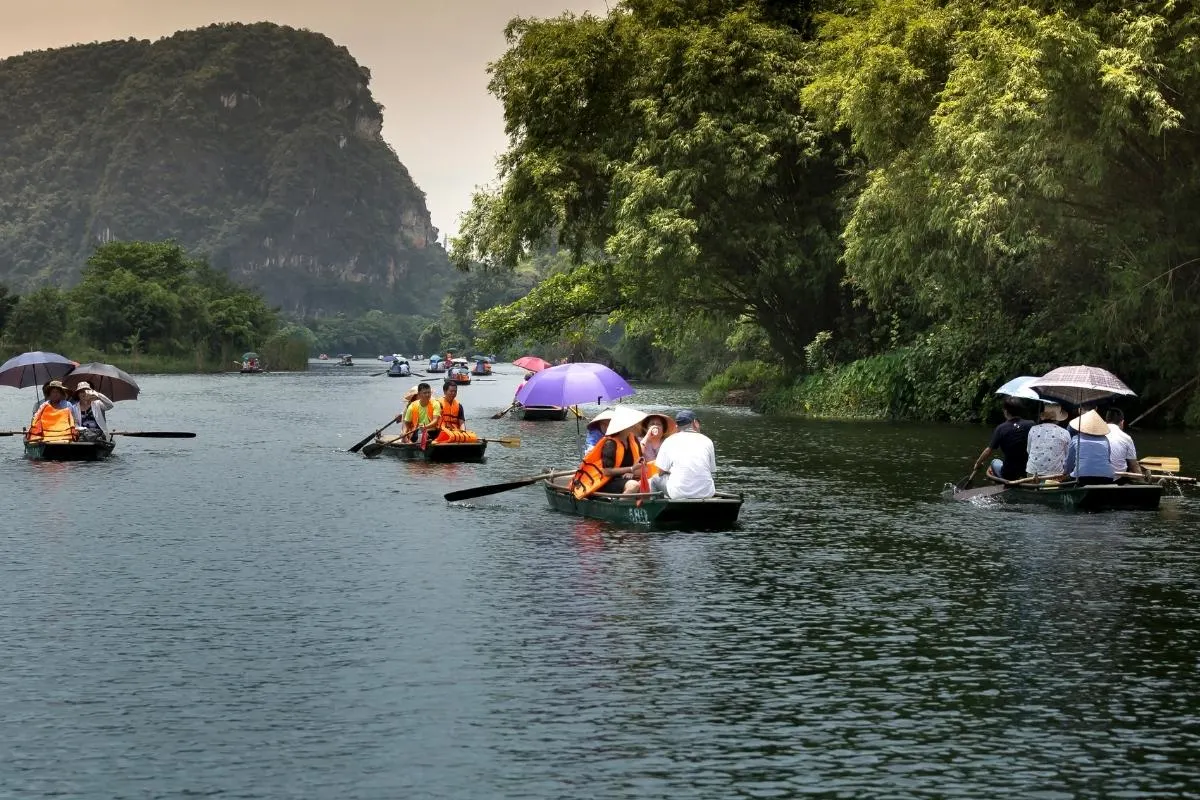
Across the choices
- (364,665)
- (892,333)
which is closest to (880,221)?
(892,333)

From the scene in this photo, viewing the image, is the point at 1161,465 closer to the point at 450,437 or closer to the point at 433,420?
the point at 450,437

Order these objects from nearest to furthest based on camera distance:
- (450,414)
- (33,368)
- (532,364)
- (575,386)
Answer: (575,386) < (450,414) < (33,368) < (532,364)

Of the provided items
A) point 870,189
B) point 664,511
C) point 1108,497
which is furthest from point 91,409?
point 870,189

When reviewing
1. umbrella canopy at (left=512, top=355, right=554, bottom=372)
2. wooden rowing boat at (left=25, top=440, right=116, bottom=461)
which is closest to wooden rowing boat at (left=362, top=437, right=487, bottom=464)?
wooden rowing boat at (left=25, top=440, right=116, bottom=461)

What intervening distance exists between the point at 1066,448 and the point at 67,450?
19618 mm

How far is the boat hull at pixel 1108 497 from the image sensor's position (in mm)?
22797

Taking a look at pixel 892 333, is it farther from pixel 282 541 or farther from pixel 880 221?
pixel 282 541

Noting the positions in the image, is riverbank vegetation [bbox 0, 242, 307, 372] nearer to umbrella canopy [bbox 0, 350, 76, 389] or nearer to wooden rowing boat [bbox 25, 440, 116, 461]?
umbrella canopy [bbox 0, 350, 76, 389]

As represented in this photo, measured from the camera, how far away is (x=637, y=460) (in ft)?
71.0

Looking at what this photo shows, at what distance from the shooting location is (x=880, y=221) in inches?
1722

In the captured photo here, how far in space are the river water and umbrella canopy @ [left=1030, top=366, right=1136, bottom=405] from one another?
6.60ft

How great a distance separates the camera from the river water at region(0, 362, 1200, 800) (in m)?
9.20

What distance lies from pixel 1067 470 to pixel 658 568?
922 cm

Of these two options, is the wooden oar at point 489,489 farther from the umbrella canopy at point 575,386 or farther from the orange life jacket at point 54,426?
the orange life jacket at point 54,426
